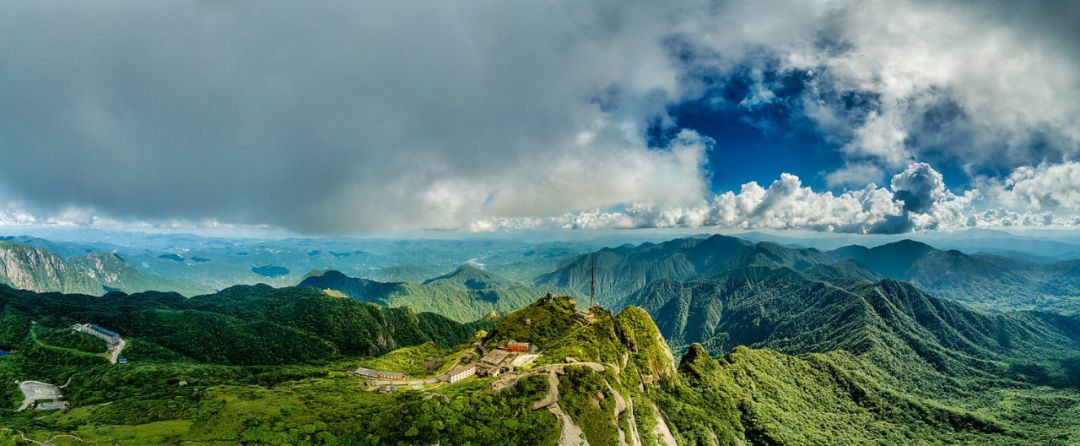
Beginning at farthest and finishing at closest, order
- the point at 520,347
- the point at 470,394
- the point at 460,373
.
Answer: the point at 520,347, the point at 460,373, the point at 470,394

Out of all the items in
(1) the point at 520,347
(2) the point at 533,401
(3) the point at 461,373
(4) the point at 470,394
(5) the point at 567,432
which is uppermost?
(4) the point at 470,394

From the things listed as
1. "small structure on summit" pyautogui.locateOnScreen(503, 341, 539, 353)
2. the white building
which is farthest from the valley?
"small structure on summit" pyautogui.locateOnScreen(503, 341, 539, 353)

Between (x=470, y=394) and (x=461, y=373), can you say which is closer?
(x=470, y=394)

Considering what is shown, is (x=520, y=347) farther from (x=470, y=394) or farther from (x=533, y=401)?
(x=533, y=401)

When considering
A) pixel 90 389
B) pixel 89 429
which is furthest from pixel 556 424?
pixel 90 389

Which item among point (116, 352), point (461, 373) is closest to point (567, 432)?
point (461, 373)

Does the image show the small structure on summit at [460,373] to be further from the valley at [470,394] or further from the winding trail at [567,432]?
the winding trail at [567,432]

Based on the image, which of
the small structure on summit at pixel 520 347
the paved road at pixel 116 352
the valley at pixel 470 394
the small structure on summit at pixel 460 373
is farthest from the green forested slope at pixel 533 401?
the paved road at pixel 116 352

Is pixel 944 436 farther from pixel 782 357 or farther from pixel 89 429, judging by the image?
pixel 89 429

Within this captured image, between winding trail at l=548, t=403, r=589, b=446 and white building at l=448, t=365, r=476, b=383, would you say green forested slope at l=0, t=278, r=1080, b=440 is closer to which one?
winding trail at l=548, t=403, r=589, b=446

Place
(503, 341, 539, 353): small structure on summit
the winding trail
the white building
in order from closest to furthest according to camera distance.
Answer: the winding trail < the white building < (503, 341, 539, 353): small structure on summit

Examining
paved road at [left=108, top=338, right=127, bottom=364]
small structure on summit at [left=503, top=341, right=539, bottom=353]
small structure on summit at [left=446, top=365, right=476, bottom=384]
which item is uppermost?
small structure on summit at [left=503, top=341, right=539, bottom=353]

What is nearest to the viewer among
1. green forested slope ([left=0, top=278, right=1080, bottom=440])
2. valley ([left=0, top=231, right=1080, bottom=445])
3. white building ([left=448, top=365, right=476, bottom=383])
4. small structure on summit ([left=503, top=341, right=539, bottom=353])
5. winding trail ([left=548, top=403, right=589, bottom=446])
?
green forested slope ([left=0, top=278, right=1080, bottom=440])
